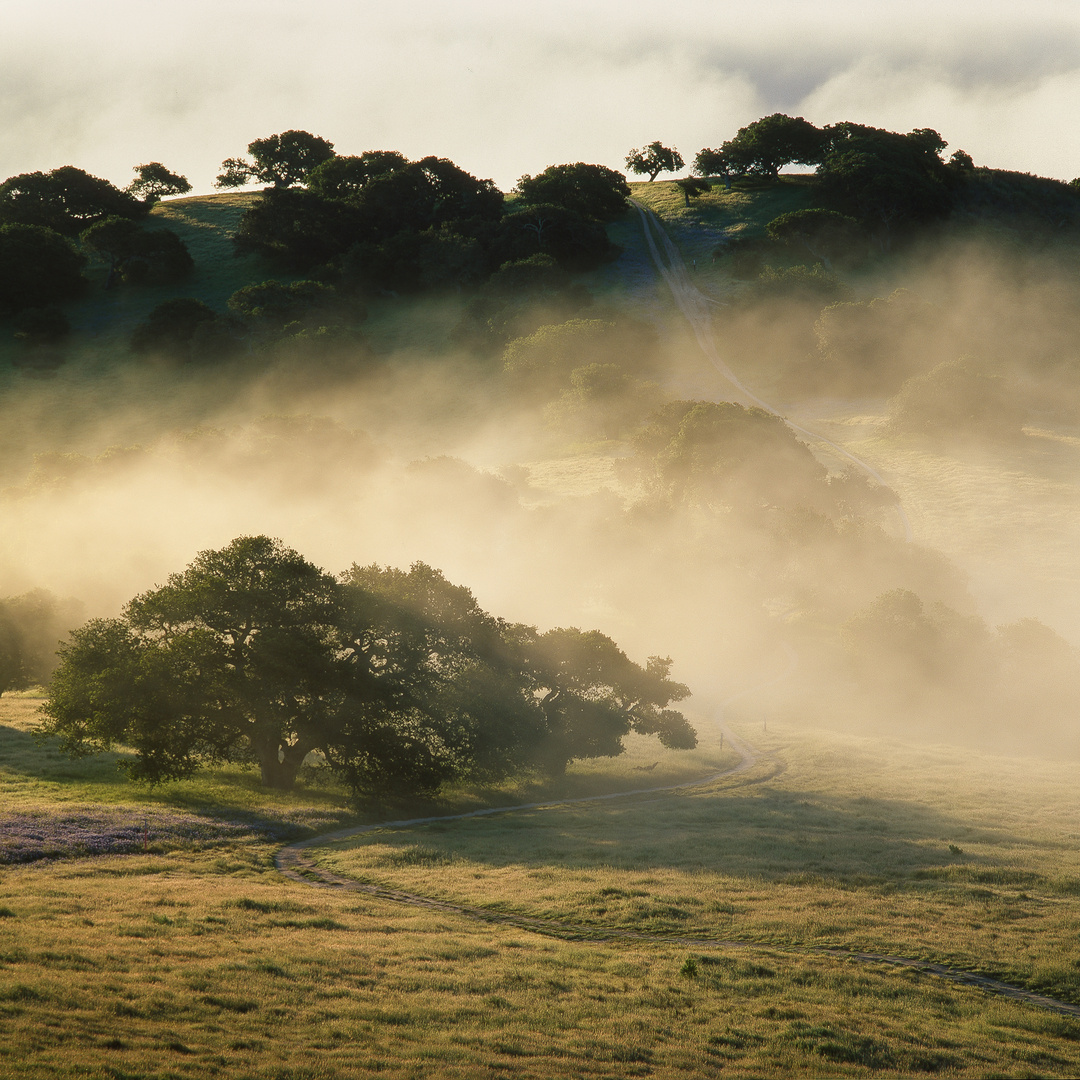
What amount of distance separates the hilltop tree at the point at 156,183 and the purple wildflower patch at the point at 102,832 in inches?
7216

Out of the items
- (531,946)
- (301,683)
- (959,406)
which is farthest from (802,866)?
(959,406)

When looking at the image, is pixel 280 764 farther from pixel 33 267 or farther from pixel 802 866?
pixel 33 267

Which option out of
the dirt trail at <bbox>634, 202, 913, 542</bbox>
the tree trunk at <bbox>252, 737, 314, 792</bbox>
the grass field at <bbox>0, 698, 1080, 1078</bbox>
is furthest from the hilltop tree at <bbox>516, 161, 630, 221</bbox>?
the grass field at <bbox>0, 698, 1080, 1078</bbox>

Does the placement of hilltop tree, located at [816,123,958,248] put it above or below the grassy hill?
above

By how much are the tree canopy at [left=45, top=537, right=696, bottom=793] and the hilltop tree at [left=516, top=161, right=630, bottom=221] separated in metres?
156

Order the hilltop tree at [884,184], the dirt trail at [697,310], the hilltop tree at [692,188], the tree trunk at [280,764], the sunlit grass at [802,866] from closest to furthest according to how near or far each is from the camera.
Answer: the sunlit grass at [802,866]
the tree trunk at [280,764]
the dirt trail at [697,310]
the hilltop tree at [884,184]
the hilltop tree at [692,188]

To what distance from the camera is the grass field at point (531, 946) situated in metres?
14.2

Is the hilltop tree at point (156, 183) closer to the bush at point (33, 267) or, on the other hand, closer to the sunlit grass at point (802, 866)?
the bush at point (33, 267)

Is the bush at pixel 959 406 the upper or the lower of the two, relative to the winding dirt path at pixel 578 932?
upper

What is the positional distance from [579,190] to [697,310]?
50872 mm

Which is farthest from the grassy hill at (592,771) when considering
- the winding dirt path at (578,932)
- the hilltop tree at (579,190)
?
the hilltop tree at (579,190)

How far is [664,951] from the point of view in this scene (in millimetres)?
A: 20969

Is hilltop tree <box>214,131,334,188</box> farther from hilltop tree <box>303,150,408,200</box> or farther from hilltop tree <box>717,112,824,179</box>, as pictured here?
hilltop tree <box>717,112,824,179</box>

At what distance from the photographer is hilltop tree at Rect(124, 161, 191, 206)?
7223 inches
